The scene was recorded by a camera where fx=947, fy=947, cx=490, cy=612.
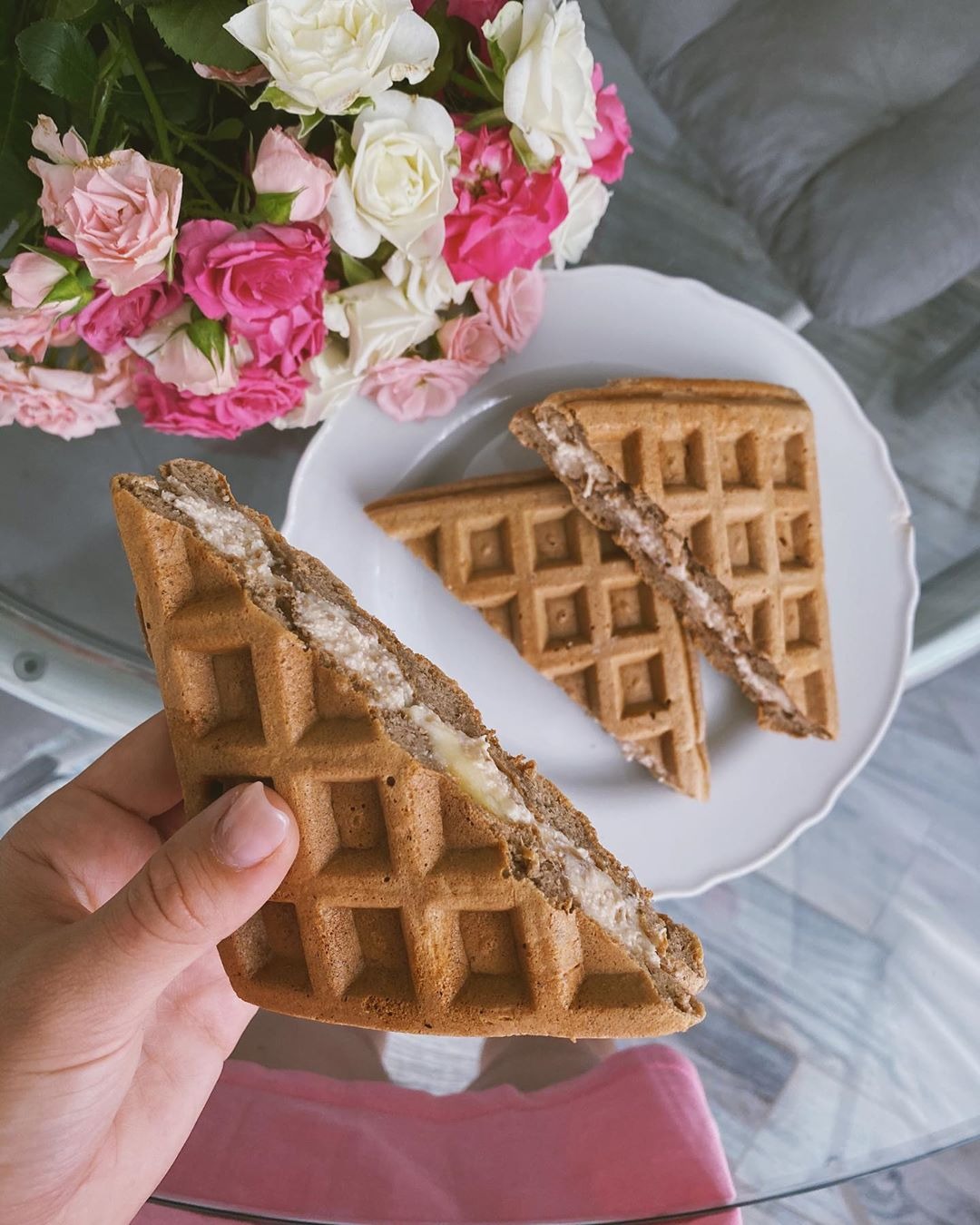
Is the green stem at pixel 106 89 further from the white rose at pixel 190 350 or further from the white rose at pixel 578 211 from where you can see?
the white rose at pixel 578 211

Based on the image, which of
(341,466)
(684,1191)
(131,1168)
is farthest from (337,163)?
(684,1191)

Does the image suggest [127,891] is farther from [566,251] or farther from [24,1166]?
[566,251]

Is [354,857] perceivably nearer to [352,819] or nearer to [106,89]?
[352,819]

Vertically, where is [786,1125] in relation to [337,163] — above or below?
below

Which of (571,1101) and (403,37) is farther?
(571,1101)

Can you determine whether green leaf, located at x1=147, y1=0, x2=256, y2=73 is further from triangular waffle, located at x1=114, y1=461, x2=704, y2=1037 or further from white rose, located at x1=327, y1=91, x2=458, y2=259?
triangular waffle, located at x1=114, y1=461, x2=704, y2=1037

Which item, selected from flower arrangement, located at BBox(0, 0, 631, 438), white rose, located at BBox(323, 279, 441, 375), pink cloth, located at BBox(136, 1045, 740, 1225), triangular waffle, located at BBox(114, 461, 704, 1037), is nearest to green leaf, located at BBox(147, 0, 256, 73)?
flower arrangement, located at BBox(0, 0, 631, 438)

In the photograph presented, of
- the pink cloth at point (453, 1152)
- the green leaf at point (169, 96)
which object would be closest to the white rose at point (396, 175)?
the green leaf at point (169, 96)

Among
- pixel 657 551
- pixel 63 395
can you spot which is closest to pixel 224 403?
pixel 63 395
